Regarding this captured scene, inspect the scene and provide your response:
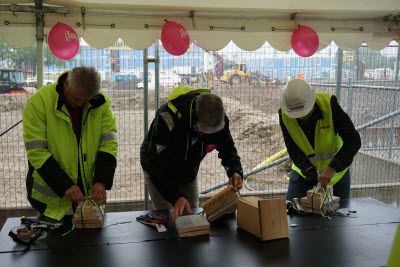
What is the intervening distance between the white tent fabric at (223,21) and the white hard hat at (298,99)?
1049mm

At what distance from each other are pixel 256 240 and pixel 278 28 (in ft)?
7.56

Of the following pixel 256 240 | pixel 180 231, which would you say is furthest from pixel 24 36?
pixel 256 240

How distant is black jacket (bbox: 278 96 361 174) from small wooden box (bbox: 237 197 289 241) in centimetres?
74

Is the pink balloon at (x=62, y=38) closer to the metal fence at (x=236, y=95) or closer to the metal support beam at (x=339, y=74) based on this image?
the metal fence at (x=236, y=95)

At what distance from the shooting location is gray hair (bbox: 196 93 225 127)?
7.45 ft

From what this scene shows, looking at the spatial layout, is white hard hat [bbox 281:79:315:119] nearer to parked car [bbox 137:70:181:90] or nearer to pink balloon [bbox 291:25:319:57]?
pink balloon [bbox 291:25:319:57]

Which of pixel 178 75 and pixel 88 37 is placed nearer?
pixel 88 37

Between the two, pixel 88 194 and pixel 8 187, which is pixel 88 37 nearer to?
pixel 88 194

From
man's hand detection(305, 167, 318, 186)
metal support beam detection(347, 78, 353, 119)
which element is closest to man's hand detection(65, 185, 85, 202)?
man's hand detection(305, 167, 318, 186)

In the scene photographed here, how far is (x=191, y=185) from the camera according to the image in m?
2.96

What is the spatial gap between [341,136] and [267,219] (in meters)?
1.14

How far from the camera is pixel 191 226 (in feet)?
7.29

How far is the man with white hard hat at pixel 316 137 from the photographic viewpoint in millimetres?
2836

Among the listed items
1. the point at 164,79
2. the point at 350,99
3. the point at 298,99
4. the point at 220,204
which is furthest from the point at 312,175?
the point at 350,99
